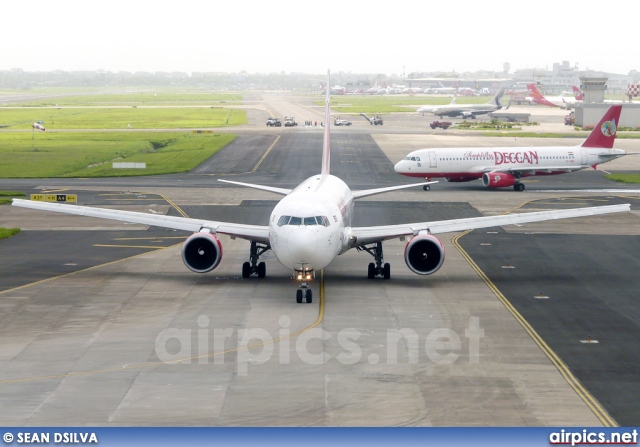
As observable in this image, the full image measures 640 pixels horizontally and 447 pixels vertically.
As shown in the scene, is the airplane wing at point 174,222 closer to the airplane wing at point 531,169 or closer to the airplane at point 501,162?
the airplane at point 501,162

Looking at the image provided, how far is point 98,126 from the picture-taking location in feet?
553

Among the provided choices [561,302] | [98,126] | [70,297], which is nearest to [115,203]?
[70,297]

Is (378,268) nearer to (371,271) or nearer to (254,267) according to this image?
(371,271)

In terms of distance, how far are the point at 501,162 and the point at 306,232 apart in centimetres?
5142

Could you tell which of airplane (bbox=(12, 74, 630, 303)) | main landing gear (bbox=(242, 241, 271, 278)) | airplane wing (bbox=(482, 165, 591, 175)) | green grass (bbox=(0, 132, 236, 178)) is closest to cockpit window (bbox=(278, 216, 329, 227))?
airplane (bbox=(12, 74, 630, 303))

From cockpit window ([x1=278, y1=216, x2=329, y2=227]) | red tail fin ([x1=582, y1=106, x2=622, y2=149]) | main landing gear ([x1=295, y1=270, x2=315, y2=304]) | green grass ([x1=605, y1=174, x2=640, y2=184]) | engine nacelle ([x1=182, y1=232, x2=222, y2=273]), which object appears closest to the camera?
cockpit window ([x1=278, y1=216, x2=329, y2=227])

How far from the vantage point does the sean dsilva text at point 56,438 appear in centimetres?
1416

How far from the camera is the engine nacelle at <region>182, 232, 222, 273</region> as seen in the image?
40.4 m

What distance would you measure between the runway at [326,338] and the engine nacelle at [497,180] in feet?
80.9

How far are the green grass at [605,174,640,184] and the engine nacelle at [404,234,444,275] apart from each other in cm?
5359

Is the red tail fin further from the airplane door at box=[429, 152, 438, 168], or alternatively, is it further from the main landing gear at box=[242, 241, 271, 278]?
the main landing gear at box=[242, 241, 271, 278]

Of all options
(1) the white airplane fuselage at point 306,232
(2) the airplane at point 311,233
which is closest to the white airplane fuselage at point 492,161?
(2) the airplane at point 311,233

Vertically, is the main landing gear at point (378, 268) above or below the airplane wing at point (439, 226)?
below

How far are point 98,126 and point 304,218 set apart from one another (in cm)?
13921
